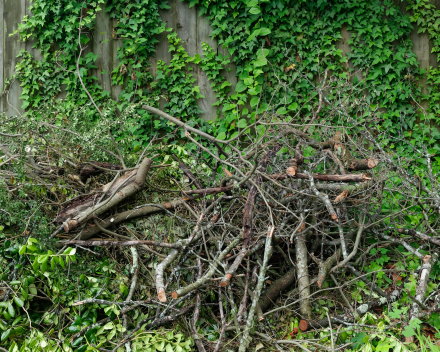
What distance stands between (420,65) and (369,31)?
738 millimetres

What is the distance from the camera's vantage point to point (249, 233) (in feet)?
7.78

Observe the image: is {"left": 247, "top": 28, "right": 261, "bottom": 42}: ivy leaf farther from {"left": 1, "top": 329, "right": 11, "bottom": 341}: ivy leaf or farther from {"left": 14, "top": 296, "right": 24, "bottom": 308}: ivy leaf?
{"left": 1, "top": 329, "right": 11, "bottom": 341}: ivy leaf

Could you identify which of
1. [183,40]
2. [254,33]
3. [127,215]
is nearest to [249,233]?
[127,215]

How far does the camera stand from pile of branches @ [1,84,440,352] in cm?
232

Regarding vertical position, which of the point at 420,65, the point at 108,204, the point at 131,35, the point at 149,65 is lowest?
the point at 108,204

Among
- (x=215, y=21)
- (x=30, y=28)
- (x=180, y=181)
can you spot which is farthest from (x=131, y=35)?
(x=180, y=181)

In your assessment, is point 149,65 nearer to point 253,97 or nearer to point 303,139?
point 253,97

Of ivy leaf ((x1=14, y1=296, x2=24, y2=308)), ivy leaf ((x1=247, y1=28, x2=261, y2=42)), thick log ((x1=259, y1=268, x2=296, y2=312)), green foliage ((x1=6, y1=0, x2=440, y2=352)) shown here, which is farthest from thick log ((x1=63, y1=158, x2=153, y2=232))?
ivy leaf ((x1=247, y1=28, x2=261, y2=42))

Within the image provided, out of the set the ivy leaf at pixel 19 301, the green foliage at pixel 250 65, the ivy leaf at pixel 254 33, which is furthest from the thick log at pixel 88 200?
the ivy leaf at pixel 254 33

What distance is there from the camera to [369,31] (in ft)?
13.8

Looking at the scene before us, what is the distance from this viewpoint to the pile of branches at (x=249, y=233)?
232 centimetres

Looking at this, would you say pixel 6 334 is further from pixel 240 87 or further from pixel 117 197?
pixel 240 87

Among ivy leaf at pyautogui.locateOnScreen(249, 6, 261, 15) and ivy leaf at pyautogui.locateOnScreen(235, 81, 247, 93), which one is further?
ivy leaf at pyautogui.locateOnScreen(235, 81, 247, 93)

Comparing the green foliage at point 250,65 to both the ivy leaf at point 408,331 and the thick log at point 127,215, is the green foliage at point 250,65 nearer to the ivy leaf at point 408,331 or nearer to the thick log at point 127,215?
the thick log at point 127,215
